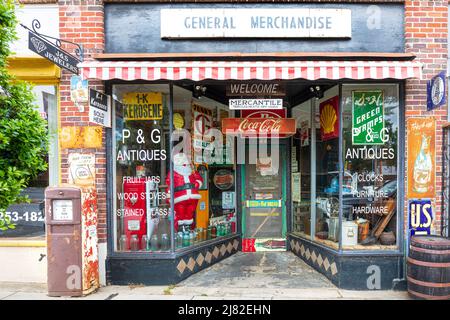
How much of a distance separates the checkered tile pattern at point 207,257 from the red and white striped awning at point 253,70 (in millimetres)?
3088

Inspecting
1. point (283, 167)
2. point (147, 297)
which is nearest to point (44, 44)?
point (147, 297)

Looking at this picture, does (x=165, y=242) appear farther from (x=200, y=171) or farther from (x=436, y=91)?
(x=436, y=91)

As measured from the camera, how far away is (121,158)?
6039 mm

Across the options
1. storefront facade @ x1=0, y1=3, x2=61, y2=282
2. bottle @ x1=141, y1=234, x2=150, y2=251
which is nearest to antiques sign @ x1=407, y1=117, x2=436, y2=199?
bottle @ x1=141, y1=234, x2=150, y2=251

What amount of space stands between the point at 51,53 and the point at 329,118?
182 inches

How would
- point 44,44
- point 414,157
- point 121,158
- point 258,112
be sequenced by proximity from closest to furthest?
1. point 44,44
2. point 414,157
3. point 121,158
4. point 258,112

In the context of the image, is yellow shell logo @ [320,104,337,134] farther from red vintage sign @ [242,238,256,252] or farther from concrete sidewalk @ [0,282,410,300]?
red vintage sign @ [242,238,256,252]

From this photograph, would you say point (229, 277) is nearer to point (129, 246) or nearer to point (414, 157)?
point (129, 246)

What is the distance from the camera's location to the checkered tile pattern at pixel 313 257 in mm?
5895

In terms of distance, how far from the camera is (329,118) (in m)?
6.39

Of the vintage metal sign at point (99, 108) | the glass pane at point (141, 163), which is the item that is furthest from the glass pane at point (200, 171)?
the vintage metal sign at point (99, 108)

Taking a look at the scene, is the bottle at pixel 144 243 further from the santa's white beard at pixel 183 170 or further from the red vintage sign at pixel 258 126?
the red vintage sign at pixel 258 126

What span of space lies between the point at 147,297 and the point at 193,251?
121 centimetres

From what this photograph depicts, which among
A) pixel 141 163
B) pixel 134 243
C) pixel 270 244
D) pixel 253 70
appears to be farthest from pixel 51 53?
pixel 270 244
